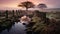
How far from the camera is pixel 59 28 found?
1658 millimetres

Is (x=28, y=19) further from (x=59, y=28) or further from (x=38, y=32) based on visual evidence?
(x=59, y=28)

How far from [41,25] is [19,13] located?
1.16 ft

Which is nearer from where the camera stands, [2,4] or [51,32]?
[51,32]

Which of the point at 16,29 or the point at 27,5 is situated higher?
the point at 27,5

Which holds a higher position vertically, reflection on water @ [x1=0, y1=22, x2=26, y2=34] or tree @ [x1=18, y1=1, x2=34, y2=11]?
tree @ [x1=18, y1=1, x2=34, y2=11]

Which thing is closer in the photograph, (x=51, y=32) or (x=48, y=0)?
(x=51, y=32)

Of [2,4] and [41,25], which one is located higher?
[2,4]

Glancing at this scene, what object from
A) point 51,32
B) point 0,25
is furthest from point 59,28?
point 0,25

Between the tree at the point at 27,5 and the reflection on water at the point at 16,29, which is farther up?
the tree at the point at 27,5

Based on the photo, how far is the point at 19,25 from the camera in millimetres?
1691

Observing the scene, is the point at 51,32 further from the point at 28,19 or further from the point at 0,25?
the point at 0,25

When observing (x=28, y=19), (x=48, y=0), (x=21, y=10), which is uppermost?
(x=48, y=0)

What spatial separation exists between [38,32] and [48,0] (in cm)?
48

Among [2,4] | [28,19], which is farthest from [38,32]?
[2,4]
